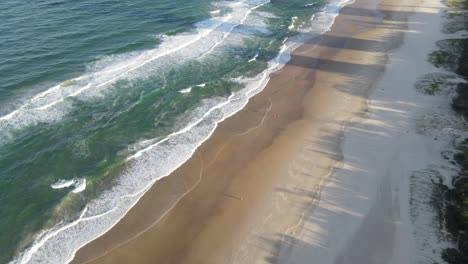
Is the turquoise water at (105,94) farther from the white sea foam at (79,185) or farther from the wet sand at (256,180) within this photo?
the wet sand at (256,180)

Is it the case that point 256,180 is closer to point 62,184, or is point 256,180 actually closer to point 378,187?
point 378,187

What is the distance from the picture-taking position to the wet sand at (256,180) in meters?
15.2

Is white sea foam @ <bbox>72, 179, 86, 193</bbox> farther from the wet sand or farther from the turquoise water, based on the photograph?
the wet sand

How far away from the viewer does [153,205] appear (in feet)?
56.5

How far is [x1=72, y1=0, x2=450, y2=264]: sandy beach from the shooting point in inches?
590

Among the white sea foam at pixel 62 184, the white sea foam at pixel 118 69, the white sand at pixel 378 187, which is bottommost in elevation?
the white sea foam at pixel 62 184

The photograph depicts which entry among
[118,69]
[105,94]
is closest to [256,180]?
[105,94]

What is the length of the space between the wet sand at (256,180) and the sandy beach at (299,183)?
5cm

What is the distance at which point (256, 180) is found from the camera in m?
18.3

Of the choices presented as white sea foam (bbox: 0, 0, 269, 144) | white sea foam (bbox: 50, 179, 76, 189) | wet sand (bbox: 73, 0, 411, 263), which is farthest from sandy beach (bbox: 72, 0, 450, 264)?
white sea foam (bbox: 0, 0, 269, 144)

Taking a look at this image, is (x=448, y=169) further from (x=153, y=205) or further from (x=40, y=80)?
(x=40, y=80)

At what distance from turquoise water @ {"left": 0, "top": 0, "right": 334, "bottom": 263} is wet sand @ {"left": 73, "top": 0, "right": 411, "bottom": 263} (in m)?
1.01

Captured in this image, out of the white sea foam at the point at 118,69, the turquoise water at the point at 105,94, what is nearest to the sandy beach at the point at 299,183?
the turquoise water at the point at 105,94

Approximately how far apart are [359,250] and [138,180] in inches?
391
